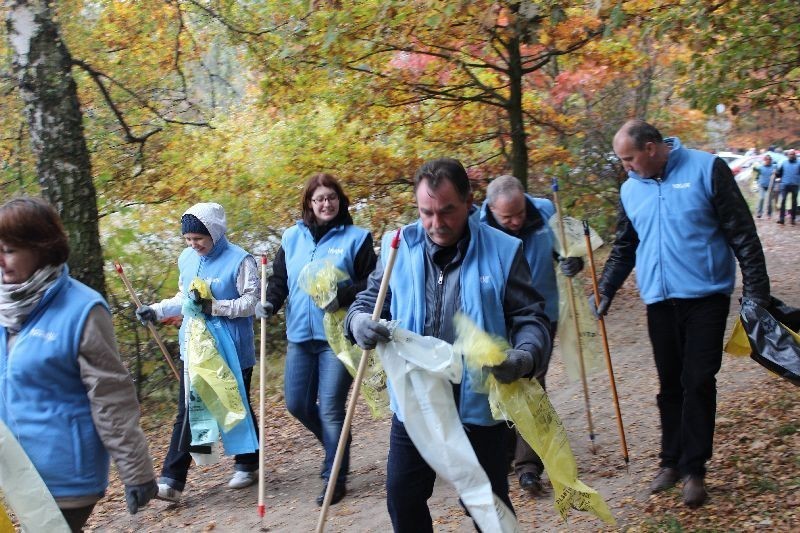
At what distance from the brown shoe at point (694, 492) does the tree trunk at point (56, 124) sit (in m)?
5.10

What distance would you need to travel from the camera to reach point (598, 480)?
551 centimetres

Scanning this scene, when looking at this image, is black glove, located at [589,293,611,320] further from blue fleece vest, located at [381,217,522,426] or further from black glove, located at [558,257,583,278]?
blue fleece vest, located at [381,217,522,426]

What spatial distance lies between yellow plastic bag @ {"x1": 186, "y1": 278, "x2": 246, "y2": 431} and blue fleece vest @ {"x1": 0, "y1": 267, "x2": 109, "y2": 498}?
A: 7.72 feet

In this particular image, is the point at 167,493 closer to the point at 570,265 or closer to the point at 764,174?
the point at 570,265

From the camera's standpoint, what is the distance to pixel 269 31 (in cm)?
935

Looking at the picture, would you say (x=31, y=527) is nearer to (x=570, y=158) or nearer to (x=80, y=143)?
(x=80, y=143)

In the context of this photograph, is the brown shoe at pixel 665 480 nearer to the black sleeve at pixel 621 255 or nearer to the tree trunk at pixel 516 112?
the black sleeve at pixel 621 255

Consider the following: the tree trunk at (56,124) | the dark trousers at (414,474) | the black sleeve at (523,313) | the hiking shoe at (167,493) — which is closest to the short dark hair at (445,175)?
the black sleeve at (523,313)

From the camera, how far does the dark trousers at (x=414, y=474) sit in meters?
3.43

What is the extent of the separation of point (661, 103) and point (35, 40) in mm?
11590

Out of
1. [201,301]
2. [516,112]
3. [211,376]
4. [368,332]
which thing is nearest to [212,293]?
[201,301]

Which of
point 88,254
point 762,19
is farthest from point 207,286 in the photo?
point 762,19

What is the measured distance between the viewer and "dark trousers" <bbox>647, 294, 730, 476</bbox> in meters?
4.54

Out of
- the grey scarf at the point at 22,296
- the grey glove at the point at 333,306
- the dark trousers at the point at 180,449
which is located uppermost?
the grey scarf at the point at 22,296
